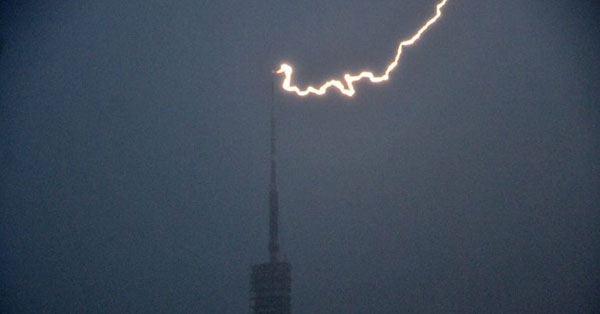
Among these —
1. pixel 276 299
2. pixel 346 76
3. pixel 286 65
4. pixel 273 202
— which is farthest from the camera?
pixel 273 202

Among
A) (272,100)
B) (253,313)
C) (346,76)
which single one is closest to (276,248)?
(253,313)

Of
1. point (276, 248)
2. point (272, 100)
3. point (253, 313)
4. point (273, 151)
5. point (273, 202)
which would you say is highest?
point (272, 100)

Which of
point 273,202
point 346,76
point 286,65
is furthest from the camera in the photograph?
point 273,202

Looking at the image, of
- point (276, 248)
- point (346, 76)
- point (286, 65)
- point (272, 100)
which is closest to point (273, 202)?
point (276, 248)

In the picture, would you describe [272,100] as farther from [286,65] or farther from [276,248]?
[286,65]

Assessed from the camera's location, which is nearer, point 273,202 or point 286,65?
point 286,65

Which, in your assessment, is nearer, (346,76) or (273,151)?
(346,76)

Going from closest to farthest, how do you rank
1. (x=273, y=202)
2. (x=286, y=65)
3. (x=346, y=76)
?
(x=346, y=76) → (x=286, y=65) → (x=273, y=202)

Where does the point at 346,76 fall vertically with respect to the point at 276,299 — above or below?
above

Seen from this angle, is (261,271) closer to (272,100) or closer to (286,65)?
(272,100)
